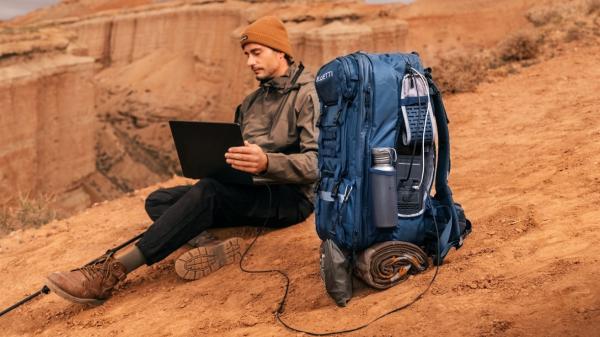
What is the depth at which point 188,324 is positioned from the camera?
3871 millimetres

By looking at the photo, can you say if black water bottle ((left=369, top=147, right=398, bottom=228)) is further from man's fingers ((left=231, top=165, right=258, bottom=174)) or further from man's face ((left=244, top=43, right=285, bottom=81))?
man's face ((left=244, top=43, right=285, bottom=81))

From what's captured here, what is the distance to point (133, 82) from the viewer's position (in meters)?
31.7

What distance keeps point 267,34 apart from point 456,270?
84.3 inches

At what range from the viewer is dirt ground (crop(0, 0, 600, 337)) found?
2.99 meters

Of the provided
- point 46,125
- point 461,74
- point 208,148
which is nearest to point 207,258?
point 208,148

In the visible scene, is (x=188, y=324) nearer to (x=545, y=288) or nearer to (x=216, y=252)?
(x=216, y=252)

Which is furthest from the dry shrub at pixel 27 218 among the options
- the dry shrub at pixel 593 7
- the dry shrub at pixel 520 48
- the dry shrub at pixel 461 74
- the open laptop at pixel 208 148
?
the dry shrub at pixel 593 7

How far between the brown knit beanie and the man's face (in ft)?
0.12

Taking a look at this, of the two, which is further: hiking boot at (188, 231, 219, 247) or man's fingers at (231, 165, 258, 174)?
hiking boot at (188, 231, 219, 247)

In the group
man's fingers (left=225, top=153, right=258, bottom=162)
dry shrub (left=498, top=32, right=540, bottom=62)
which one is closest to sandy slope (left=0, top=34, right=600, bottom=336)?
man's fingers (left=225, top=153, right=258, bottom=162)

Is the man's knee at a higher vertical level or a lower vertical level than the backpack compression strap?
lower

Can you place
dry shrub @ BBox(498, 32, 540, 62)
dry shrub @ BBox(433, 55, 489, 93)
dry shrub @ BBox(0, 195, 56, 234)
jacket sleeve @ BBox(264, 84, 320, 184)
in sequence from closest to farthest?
1. jacket sleeve @ BBox(264, 84, 320, 184)
2. dry shrub @ BBox(0, 195, 56, 234)
3. dry shrub @ BBox(433, 55, 489, 93)
4. dry shrub @ BBox(498, 32, 540, 62)

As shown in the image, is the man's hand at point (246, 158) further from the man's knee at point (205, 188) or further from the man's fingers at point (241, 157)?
the man's knee at point (205, 188)

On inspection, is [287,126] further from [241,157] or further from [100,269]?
[100,269]
